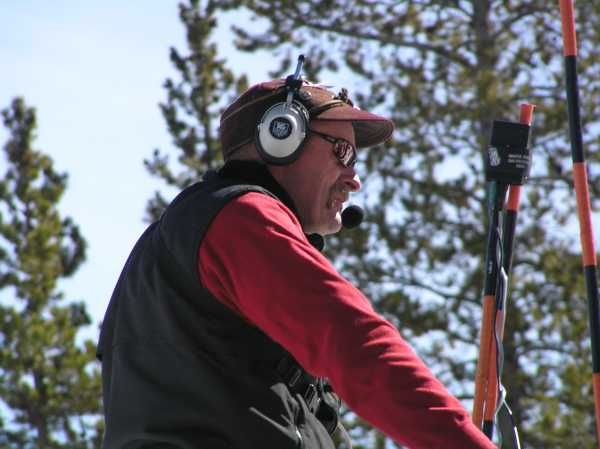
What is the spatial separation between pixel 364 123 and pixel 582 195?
61 centimetres

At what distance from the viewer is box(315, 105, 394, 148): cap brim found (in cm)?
319

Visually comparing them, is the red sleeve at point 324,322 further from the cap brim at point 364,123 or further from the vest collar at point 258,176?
the cap brim at point 364,123

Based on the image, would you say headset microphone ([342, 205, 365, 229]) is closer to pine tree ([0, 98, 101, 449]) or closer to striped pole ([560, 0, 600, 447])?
striped pole ([560, 0, 600, 447])

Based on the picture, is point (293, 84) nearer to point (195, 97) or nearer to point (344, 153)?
point (344, 153)

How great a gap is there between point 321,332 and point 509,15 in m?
17.8

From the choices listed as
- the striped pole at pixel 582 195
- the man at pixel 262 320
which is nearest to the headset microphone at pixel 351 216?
the man at pixel 262 320

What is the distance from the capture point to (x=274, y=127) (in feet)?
9.79

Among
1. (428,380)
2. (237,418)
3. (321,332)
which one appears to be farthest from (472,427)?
(237,418)

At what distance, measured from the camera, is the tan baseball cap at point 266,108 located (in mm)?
3188

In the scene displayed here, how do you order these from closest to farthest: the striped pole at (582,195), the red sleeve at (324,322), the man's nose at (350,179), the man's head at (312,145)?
the red sleeve at (324,322)
the man's head at (312,145)
the man's nose at (350,179)
the striped pole at (582,195)

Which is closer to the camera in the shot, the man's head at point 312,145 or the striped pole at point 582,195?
the man's head at point 312,145

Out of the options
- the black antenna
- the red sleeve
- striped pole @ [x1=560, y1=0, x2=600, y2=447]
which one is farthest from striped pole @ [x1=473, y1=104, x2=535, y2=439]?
the red sleeve

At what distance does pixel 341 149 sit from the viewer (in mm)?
3223

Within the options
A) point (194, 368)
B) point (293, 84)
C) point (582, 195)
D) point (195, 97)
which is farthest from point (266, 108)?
point (195, 97)
